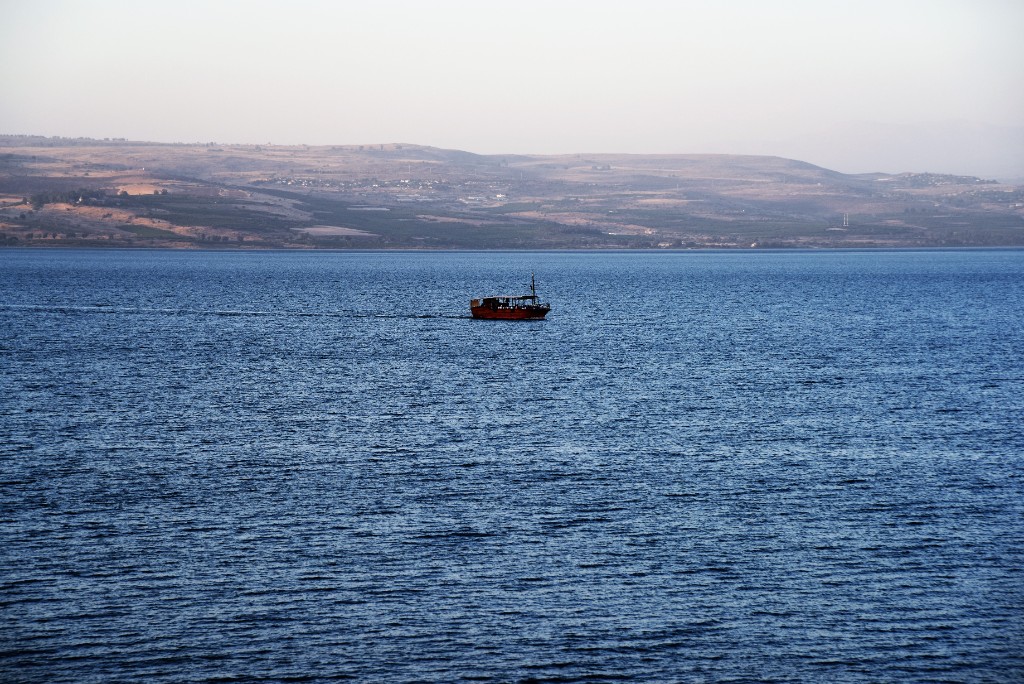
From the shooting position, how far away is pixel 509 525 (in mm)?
49031

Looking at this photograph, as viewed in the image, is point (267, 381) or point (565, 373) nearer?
point (267, 381)

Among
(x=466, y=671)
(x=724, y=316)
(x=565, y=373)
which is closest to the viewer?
(x=466, y=671)

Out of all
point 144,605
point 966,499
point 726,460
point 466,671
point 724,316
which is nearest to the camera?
point 466,671

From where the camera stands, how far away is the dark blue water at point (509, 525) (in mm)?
36375

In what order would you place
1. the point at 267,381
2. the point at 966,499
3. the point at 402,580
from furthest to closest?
the point at 267,381, the point at 966,499, the point at 402,580

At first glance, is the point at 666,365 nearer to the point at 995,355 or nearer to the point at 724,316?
the point at 995,355

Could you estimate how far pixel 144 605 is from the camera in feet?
129

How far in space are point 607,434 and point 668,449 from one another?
5.58 metres

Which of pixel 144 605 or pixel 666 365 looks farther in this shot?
pixel 666 365

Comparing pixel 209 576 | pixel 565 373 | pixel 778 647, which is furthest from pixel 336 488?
pixel 565 373

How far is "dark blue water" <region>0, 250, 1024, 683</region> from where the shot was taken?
3638 cm

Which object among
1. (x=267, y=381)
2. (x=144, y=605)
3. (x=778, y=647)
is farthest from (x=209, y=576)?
(x=267, y=381)

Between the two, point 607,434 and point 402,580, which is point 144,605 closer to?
point 402,580

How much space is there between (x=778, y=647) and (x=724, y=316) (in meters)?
135
